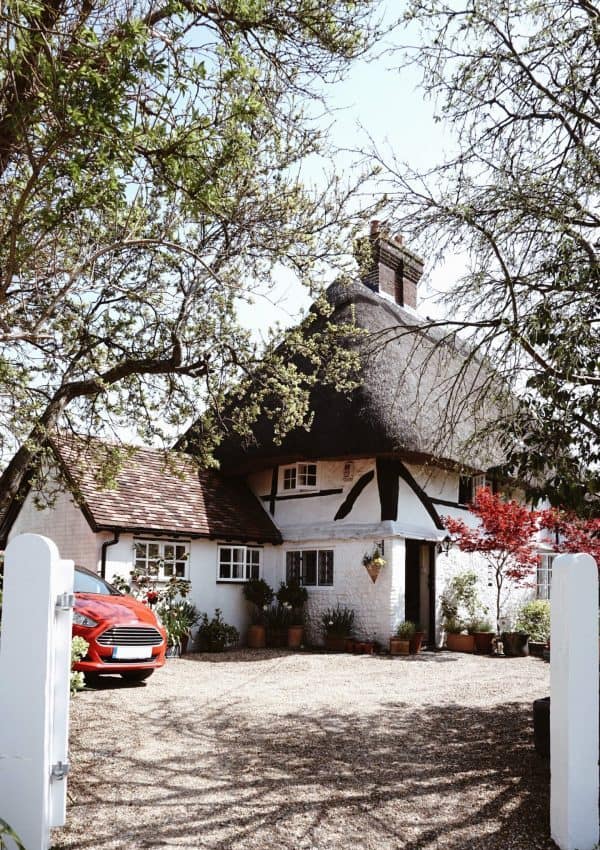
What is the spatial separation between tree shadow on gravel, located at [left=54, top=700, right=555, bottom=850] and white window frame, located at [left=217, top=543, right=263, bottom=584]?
27.3 ft

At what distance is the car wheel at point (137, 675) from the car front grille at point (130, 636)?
17.6 inches

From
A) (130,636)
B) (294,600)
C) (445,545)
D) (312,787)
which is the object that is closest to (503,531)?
(445,545)

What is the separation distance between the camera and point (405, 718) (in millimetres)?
7934

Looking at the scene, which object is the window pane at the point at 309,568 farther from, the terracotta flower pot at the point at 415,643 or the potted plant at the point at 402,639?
the terracotta flower pot at the point at 415,643

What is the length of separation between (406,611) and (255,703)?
349 inches

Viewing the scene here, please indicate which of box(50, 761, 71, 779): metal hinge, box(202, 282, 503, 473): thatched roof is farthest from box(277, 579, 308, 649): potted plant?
box(50, 761, 71, 779): metal hinge

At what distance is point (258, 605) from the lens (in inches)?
633

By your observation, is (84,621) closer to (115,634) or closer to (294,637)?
(115,634)

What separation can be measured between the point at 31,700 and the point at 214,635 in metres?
11.3

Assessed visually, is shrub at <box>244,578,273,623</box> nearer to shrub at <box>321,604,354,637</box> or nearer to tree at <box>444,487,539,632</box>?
shrub at <box>321,604,354,637</box>

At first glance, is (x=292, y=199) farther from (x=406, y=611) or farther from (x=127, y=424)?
(x=406, y=611)

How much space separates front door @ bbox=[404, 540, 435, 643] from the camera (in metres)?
16.6

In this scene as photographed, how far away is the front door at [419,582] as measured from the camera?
16.6 m


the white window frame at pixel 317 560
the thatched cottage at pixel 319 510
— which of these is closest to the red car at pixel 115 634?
the thatched cottage at pixel 319 510
